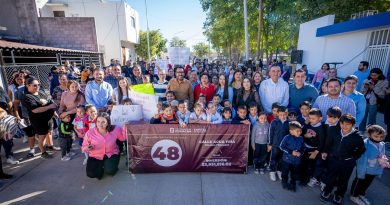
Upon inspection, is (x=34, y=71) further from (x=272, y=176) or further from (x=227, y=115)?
(x=272, y=176)

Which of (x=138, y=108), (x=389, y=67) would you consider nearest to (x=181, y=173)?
(x=138, y=108)

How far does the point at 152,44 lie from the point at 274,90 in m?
33.4

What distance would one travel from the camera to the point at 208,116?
4324 mm

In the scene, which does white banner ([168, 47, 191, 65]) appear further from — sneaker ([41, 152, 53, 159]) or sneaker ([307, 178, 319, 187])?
sneaker ([307, 178, 319, 187])

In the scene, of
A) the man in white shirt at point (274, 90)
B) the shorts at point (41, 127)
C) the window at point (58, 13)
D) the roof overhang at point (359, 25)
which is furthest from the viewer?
the window at point (58, 13)

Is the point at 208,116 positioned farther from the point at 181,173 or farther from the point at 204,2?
the point at 204,2

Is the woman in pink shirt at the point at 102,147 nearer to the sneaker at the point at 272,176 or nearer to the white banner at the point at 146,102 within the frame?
the white banner at the point at 146,102

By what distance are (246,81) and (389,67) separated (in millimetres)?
7152

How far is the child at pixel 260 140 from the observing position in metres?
4.04

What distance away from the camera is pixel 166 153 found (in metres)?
4.03

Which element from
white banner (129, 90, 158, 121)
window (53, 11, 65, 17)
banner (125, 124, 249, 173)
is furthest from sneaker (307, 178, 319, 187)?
window (53, 11, 65, 17)

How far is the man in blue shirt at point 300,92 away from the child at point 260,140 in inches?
31.9

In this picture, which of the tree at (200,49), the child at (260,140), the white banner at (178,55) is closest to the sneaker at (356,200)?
the child at (260,140)

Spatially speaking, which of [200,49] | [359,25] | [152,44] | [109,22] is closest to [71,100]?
[359,25]
